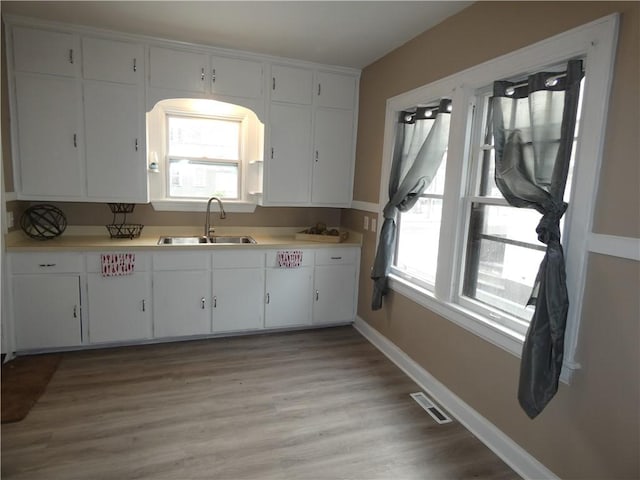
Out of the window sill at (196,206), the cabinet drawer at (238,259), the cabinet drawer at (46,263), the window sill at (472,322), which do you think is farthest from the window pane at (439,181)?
the cabinet drawer at (46,263)

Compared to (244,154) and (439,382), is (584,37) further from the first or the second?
(244,154)

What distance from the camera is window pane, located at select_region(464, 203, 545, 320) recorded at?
84.7 inches

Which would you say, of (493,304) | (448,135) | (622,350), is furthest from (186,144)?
(622,350)

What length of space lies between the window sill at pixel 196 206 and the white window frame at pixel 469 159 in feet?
4.88

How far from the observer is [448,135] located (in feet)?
8.87

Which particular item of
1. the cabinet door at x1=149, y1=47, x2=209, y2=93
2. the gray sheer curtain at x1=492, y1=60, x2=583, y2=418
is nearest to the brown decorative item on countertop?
the cabinet door at x1=149, y1=47, x2=209, y2=93

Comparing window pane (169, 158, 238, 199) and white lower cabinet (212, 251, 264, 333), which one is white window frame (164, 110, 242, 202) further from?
white lower cabinet (212, 251, 264, 333)

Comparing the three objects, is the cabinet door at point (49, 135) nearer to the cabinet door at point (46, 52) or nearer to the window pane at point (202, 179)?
the cabinet door at point (46, 52)

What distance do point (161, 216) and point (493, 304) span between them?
2965 mm

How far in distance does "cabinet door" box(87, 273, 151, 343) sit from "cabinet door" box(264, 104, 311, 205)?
1.35 m

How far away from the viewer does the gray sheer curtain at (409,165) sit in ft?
9.23

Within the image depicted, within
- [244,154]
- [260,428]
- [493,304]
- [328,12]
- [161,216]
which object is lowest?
[260,428]

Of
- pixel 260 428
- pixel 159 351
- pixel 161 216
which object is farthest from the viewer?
pixel 161 216

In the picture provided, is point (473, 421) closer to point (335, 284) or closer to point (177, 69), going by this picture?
point (335, 284)
